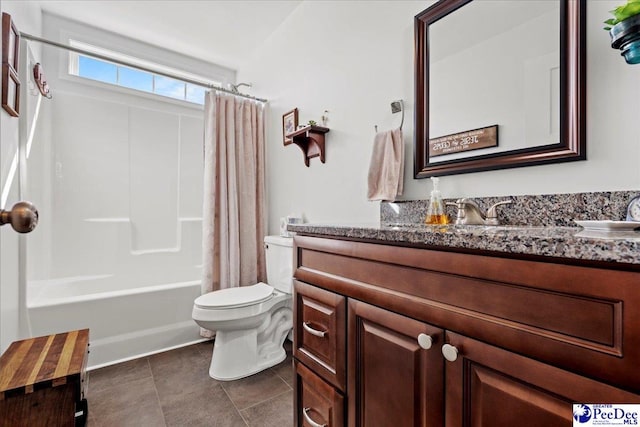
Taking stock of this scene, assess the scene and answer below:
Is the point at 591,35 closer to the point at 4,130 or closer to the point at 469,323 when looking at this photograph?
the point at 469,323

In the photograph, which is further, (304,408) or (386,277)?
(304,408)

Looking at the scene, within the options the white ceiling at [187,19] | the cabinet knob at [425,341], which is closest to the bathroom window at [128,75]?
the white ceiling at [187,19]

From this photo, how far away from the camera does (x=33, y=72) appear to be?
6.12 ft

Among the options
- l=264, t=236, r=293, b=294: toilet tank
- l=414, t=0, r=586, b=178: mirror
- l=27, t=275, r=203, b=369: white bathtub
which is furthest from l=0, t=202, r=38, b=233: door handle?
l=27, t=275, r=203, b=369: white bathtub

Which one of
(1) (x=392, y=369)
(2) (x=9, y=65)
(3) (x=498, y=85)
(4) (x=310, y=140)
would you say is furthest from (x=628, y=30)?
(2) (x=9, y=65)

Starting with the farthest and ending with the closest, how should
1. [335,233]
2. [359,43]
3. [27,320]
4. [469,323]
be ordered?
[27,320] → [359,43] → [335,233] → [469,323]

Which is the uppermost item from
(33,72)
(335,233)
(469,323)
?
(33,72)

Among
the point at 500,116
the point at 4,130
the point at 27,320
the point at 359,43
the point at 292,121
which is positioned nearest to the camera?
the point at 500,116

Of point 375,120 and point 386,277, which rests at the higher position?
point 375,120

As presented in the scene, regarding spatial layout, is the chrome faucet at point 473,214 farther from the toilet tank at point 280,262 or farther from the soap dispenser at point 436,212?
the toilet tank at point 280,262

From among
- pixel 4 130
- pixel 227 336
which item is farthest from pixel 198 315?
pixel 4 130

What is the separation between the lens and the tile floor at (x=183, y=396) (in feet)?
4.80

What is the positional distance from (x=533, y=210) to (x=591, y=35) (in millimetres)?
524

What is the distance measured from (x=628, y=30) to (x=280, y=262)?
1.87m
